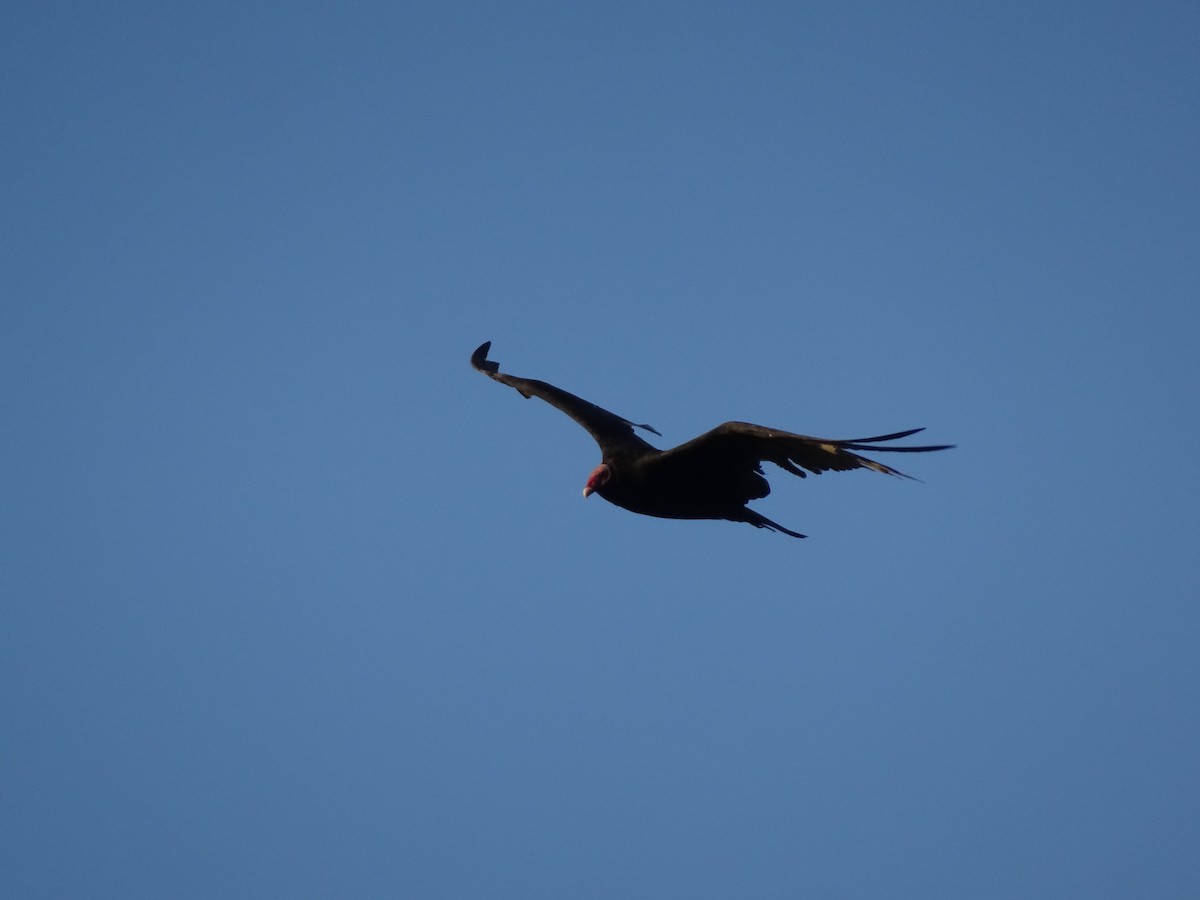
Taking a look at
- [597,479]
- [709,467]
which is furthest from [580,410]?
[709,467]

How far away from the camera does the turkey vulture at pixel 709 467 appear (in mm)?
7559

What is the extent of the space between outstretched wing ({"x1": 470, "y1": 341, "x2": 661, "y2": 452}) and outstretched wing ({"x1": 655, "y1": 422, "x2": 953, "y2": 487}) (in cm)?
85

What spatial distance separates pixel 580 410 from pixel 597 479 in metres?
1.47

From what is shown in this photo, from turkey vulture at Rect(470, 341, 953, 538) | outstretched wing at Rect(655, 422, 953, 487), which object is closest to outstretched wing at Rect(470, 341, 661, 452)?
turkey vulture at Rect(470, 341, 953, 538)

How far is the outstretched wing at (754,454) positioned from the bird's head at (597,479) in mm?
524

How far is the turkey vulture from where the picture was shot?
7.56 meters

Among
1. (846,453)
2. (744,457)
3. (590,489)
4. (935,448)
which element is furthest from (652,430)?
(935,448)

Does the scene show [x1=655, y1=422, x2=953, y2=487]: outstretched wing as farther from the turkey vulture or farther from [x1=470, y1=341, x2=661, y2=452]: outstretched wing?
[x1=470, y1=341, x2=661, y2=452]: outstretched wing

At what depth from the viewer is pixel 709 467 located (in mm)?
8203

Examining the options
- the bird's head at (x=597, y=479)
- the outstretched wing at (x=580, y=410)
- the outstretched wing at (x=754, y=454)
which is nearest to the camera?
the outstretched wing at (x=754, y=454)

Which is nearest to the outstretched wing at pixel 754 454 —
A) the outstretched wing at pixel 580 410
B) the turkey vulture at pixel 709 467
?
the turkey vulture at pixel 709 467

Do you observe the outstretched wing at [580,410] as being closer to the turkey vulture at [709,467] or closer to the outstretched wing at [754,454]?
the turkey vulture at [709,467]

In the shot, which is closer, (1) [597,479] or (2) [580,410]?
(1) [597,479]

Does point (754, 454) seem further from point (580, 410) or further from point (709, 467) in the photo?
point (580, 410)
